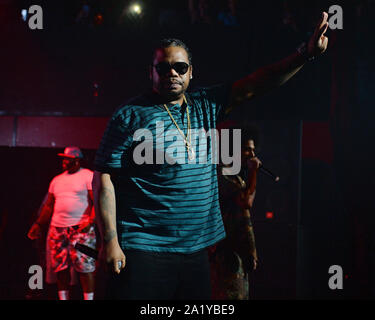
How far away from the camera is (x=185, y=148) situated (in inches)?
71.9

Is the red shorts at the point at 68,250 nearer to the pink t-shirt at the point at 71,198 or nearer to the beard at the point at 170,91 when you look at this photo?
the pink t-shirt at the point at 71,198

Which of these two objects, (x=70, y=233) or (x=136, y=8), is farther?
(x=136, y=8)

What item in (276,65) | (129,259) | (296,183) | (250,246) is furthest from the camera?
(296,183)

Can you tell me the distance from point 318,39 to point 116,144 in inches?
37.8

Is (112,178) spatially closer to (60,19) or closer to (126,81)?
(126,81)

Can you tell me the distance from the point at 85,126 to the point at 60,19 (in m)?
1.45

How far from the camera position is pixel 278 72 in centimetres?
188

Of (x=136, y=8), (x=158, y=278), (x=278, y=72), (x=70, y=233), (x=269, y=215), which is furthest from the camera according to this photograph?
(x=136, y=8)

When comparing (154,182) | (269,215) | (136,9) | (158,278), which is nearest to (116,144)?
(154,182)

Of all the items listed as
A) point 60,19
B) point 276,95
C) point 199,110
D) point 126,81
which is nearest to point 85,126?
point 126,81

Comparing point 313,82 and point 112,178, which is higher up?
point 313,82

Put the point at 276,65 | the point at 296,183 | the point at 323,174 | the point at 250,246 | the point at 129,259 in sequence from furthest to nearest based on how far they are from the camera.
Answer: the point at 323,174 → the point at 296,183 → the point at 250,246 → the point at 276,65 → the point at 129,259

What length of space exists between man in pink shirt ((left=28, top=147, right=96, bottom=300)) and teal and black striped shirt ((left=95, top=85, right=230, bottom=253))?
3.19 metres
